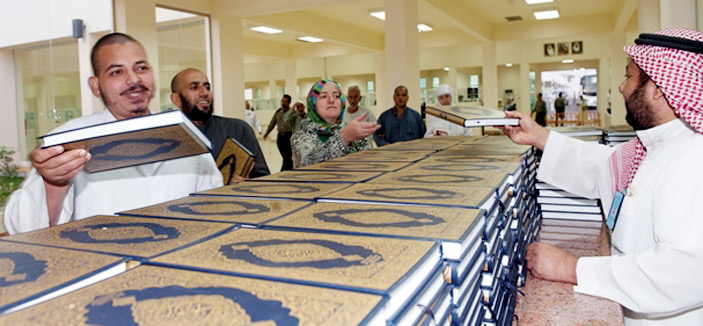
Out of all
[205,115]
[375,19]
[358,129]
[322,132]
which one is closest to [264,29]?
[375,19]

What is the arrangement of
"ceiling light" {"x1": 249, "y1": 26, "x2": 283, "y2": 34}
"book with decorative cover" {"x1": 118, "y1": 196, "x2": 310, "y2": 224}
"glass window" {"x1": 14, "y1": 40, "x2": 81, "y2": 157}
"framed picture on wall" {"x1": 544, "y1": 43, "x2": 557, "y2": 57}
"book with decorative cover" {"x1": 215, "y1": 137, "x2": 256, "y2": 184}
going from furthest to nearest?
1. "framed picture on wall" {"x1": 544, "y1": 43, "x2": 557, "y2": 57}
2. "ceiling light" {"x1": 249, "y1": 26, "x2": 283, "y2": 34}
3. "glass window" {"x1": 14, "y1": 40, "x2": 81, "y2": 157}
4. "book with decorative cover" {"x1": 215, "y1": 137, "x2": 256, "y2": 184}
5. "book with decorative cover" {"x1": 118, "y1": 196, "x2": 310, "y2": 224}

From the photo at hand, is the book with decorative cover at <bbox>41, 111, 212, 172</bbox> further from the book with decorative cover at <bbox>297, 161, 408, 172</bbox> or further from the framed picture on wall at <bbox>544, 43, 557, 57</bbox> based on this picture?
the framed picture on wall at <bbox>544, 43, 557, 57</bbox>

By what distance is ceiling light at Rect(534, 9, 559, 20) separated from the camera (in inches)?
513

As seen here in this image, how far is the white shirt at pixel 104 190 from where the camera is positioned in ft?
4.66

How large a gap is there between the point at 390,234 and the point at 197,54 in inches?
352

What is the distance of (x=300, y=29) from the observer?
12.3 meters

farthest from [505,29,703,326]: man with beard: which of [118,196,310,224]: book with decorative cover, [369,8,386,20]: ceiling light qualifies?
[369,8,386,20]: ceiling light

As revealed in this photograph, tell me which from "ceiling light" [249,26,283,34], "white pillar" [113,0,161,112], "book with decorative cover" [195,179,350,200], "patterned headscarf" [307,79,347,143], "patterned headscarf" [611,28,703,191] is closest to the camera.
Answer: "patterned headscarf" [611,28,703,191]

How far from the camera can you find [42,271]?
0.75 meters

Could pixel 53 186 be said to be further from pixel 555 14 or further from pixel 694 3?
pixel 555 14

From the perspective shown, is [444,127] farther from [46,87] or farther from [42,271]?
[46,87]

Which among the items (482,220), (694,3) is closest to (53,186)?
(482,220)

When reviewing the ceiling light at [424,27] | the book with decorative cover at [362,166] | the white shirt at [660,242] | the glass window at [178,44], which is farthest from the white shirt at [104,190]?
the ceiling light at [424,27]

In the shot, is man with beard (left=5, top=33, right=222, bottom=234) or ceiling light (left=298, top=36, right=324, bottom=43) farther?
ceiling light (left=298, top=36, right=324, bottom=43)
